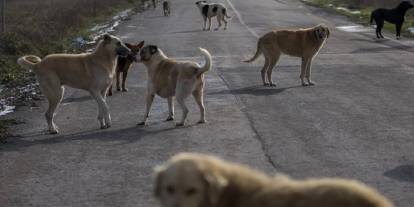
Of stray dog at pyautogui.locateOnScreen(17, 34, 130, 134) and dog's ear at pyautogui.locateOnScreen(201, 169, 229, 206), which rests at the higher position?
dog's ear at pyautogui.locateOnScreen(201, 169, 229, 206)

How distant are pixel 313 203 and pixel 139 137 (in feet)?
22.8

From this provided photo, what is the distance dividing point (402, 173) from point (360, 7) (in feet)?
113

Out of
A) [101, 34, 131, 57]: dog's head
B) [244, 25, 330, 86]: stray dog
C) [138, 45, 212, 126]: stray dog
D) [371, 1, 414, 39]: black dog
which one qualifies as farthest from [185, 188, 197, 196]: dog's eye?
A: [371, 1, 414, 39]: black dog

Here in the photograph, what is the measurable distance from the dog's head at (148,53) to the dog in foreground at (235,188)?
26.1ft

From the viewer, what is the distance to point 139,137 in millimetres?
10516

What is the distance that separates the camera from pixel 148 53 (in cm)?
1205

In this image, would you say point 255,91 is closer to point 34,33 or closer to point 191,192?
point 191,192

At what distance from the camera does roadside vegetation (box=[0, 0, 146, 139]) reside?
603 inches

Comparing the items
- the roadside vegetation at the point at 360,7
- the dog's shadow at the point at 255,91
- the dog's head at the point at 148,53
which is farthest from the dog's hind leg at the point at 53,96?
the roadside vegetation at the point at 360,7

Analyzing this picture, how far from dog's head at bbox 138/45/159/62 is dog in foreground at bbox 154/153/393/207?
7.97m

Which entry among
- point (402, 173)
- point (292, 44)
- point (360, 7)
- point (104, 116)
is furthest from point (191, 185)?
point (360, 7)

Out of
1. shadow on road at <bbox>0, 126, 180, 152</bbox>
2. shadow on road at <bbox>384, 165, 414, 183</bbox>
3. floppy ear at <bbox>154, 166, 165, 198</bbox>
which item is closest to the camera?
floppy ear at <bbox>154, 166, 165, 198</bbox>

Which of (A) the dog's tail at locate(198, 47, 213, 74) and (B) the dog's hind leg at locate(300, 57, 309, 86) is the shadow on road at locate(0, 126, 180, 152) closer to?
(A) the dog's tail at locate(198, 47, 213, 74)

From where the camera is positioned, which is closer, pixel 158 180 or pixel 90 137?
pixel 158 180
